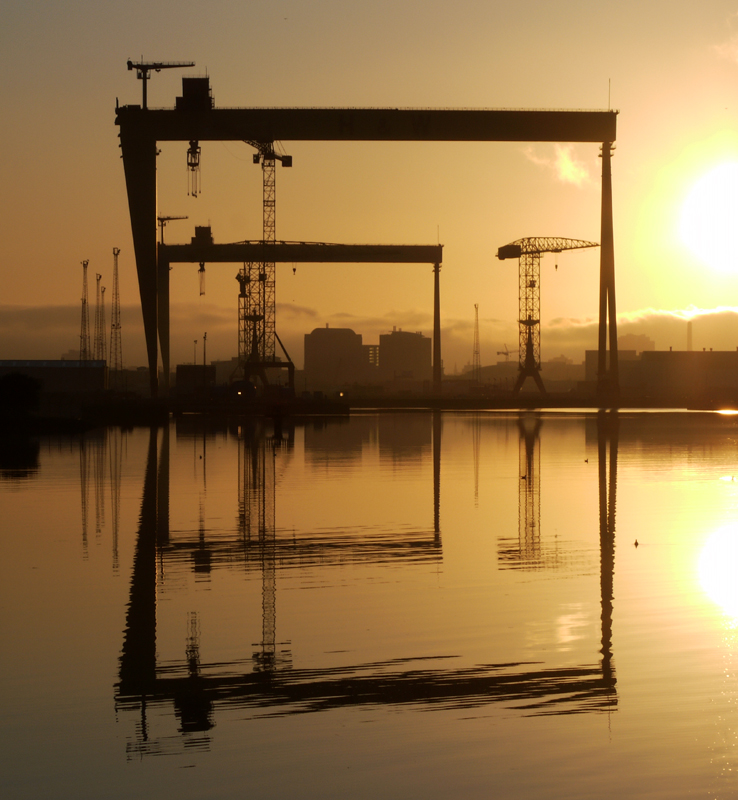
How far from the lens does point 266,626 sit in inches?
335

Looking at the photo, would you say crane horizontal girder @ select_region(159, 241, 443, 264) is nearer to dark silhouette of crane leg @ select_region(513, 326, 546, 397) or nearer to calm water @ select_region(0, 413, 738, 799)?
dark silhouette of crane leg @ select_region(513, 326, 546, 397)

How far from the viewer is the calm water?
216 inches

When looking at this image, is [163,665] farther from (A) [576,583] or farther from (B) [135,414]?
(B) [135,414]

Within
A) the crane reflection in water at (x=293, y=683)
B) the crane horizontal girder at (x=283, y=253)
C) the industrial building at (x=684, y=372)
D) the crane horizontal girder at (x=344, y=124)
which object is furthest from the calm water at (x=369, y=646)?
the industrial building at (x=684, y=372)

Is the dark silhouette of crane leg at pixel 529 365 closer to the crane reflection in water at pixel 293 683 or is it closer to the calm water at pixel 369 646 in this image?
the calm water at pixel 369 646

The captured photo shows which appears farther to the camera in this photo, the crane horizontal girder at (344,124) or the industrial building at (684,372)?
the industrial building at (684,372)

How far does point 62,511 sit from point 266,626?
884 cm

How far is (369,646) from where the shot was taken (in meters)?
7.87

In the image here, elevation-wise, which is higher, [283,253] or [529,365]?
[283,253]

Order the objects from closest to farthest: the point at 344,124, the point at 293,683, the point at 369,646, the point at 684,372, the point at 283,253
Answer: the point at 293,683, the point at 369,646, the point at 344,124, the point at 283,253, the point at 684,372

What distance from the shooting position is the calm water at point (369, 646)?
5.48 m

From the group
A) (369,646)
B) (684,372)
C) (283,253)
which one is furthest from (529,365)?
(369,646)

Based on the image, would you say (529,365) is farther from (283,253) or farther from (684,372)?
(684,372)

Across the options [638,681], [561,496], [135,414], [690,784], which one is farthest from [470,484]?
[135,414]
